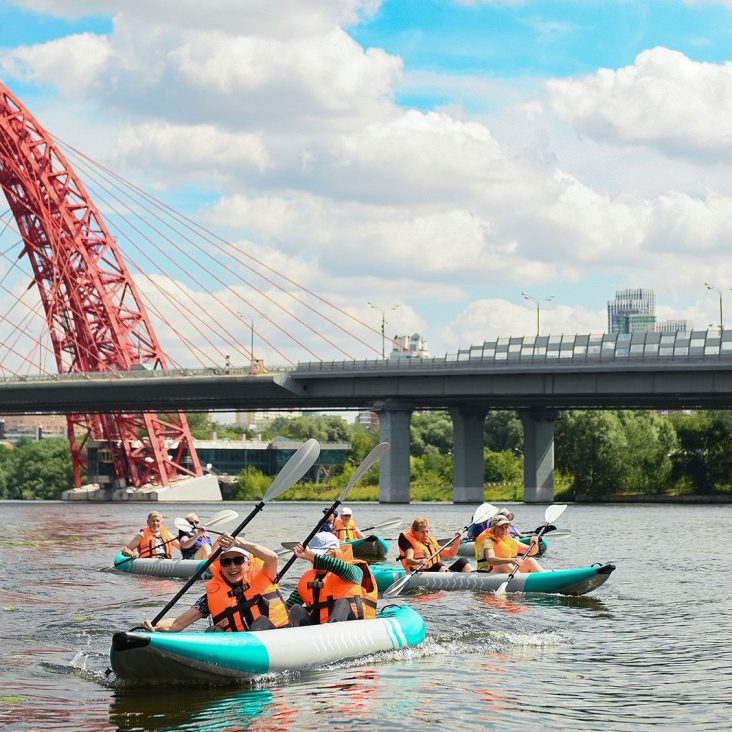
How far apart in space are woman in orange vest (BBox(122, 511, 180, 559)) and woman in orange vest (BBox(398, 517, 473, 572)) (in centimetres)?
656

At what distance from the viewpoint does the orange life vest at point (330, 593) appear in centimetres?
1697

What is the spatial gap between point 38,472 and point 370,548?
375 feet

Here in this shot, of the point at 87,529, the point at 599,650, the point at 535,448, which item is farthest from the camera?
the point at 535,448

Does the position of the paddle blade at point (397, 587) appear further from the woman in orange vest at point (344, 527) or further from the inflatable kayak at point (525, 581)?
the woman in orange vest at point (344, 527)

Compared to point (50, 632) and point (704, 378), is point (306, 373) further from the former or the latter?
point (50, 632)

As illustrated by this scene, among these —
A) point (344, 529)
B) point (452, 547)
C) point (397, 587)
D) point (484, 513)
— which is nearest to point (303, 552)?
point (397, 587)

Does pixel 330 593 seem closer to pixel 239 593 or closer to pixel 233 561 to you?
pixel 239 593

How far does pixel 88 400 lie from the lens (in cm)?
8862

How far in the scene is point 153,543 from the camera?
102 feet

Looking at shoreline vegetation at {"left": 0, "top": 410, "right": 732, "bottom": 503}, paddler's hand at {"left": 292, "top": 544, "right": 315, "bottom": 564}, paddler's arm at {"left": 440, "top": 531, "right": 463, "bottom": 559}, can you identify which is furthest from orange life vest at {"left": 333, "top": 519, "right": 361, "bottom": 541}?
shoreline vegetation at {"left": 0, "top": 410, "right": 732, "bottom": 503}

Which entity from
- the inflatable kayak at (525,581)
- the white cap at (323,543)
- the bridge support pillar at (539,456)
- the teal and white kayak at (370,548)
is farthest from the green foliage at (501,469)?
the white cap at (323,543)

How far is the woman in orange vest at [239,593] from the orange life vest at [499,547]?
10.4 m

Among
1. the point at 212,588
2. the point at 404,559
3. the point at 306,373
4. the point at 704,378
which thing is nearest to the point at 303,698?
the point at 212,588

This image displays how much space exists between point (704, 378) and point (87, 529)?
3267 cm
